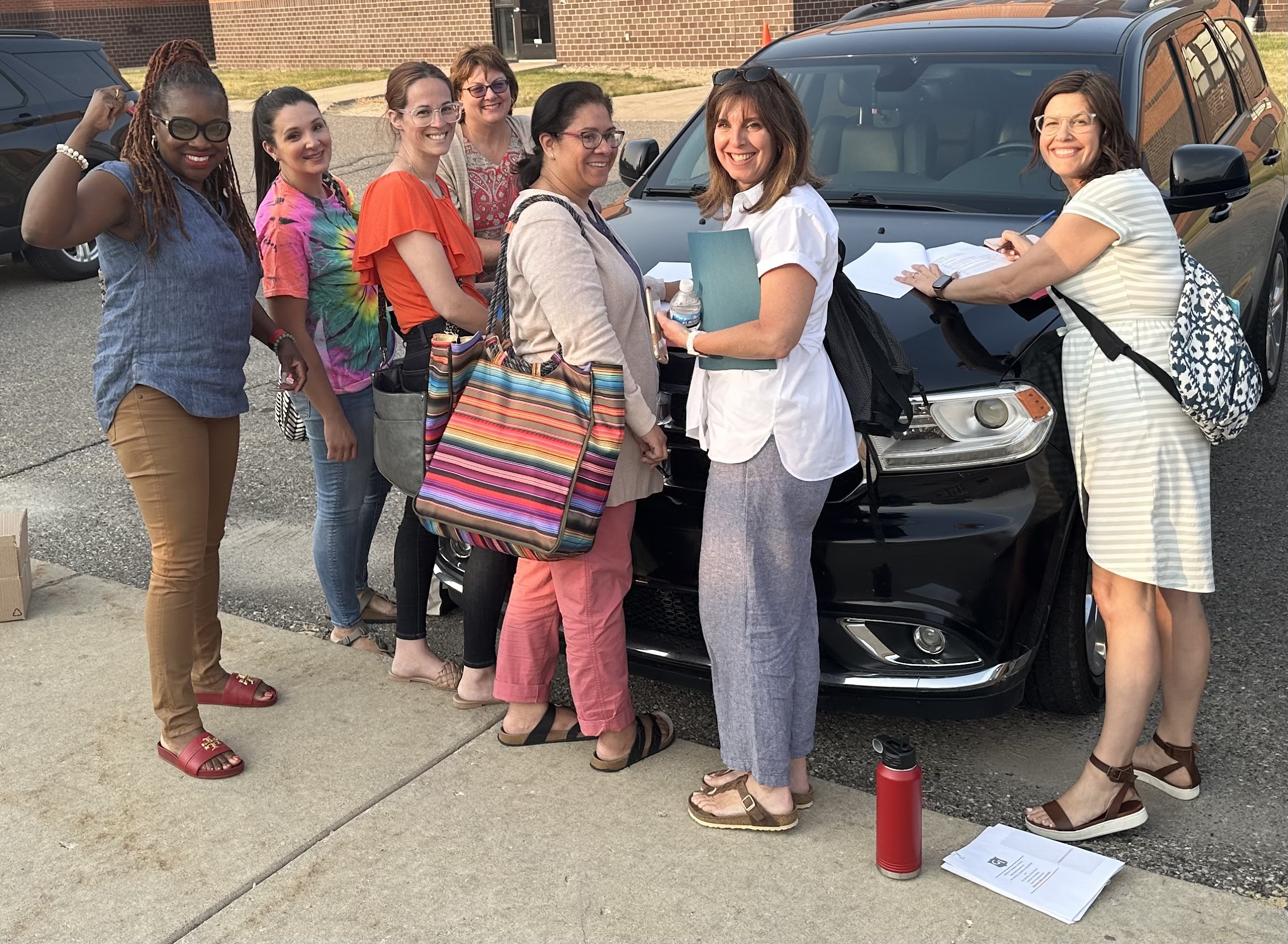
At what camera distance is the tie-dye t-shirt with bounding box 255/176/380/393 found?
12.6ft

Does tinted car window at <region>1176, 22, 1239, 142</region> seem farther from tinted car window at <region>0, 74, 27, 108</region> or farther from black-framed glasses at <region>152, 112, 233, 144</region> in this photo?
tinted car window at <region>0, 74, 27, 108</region>

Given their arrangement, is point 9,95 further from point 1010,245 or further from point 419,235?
point 1010,245

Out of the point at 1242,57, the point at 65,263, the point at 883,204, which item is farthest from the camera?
the point at 65,263

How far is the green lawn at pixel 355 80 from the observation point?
59.1ft

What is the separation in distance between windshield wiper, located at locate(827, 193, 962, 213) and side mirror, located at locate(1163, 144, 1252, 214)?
65 cm

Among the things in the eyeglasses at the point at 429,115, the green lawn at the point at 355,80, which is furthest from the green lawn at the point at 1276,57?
the eyeglasses at the point at 429,115

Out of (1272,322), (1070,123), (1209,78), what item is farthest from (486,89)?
(1272,322)

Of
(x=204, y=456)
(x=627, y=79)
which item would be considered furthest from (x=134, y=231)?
(x=627, y=79)

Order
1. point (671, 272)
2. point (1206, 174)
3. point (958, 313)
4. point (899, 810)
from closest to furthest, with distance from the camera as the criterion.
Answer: point (899, 810) < point (958, 313) < point (671, 272) < point (1206, 174)

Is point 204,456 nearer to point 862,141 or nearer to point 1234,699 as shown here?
point 862,141

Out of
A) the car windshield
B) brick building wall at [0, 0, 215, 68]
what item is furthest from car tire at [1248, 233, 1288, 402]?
brick building wall at [0, 0, 215, 68]

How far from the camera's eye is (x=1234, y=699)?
12.6ft

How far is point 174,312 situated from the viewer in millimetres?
3439

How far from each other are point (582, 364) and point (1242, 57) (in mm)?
4701
